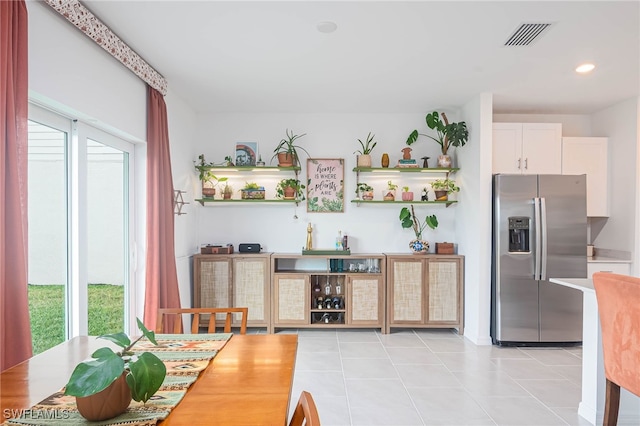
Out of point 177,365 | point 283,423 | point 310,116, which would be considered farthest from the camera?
point 310,116

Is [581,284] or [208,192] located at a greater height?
[208,192]

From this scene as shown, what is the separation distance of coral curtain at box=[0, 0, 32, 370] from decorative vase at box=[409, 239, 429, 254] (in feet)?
12.3

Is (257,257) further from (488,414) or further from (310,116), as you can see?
(488,414)

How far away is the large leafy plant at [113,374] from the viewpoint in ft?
3.22

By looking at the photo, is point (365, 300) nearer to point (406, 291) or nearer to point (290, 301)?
point (406, 291)

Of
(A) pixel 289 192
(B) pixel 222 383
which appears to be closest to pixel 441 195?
(A) pixel 289 192

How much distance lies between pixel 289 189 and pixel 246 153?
0.72 meters

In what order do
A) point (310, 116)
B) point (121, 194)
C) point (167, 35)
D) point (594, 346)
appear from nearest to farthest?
point (594, 346) < point (167, 35) < point (121, 194) < point (310, 116)

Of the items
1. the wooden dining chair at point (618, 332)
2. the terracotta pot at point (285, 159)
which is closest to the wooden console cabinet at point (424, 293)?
the terracotta pot at point (285, 159)

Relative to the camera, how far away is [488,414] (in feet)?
8.43

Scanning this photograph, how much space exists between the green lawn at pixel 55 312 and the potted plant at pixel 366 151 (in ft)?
9.71

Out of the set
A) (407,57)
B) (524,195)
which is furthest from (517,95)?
(407,57)

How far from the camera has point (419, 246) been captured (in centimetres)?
455

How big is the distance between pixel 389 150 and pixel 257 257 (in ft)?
6.94
